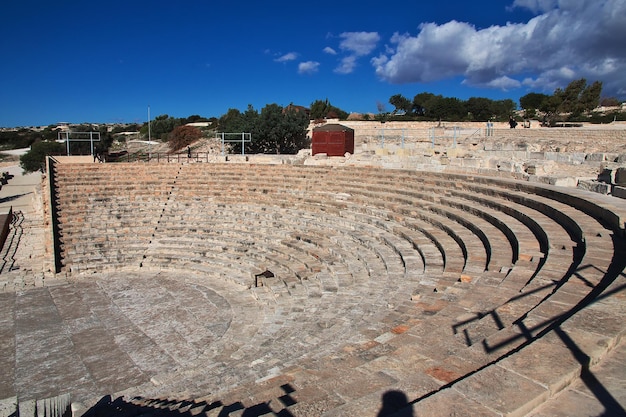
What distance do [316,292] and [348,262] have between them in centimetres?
126

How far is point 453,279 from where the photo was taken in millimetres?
6582

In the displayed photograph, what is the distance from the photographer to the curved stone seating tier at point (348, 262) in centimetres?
372

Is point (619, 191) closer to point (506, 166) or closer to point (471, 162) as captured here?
point (506, 166)

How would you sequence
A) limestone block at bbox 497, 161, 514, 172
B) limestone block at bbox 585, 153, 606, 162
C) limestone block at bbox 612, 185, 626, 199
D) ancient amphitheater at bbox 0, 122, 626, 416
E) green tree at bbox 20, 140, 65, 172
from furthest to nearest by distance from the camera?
green tree at bbox 20, 140, 65, 172 < limestone block at bbox 585, 153, 606, 162 < limestone block at bbox 497, 161, 514, 172 < limestone block at bbox 612, 185, 626, 199 < ancient amphitheater at bbox 0, 122, 626, 416

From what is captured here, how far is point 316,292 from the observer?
869cm

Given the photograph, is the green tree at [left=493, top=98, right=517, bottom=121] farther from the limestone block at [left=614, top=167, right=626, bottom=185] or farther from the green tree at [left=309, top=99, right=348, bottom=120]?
the limestone block at [left=614, top=167, right=626, bottom=185]

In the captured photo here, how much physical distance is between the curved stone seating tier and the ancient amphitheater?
0.04m

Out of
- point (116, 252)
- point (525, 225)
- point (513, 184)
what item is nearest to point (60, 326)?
point (116, 252)

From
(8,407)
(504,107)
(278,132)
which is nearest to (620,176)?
(8,407)

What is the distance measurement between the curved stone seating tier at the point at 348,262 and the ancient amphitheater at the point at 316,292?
0.04 metres

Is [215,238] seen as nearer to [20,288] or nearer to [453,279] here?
[20,288]

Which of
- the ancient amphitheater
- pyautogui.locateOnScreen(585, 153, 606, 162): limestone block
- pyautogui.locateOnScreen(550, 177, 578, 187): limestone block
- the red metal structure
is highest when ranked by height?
the red metal structure

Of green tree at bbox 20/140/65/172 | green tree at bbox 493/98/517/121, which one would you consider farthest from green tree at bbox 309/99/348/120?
green tree at bbox 20/140/65/172

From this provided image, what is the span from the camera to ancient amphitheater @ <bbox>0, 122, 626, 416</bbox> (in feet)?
10.5
